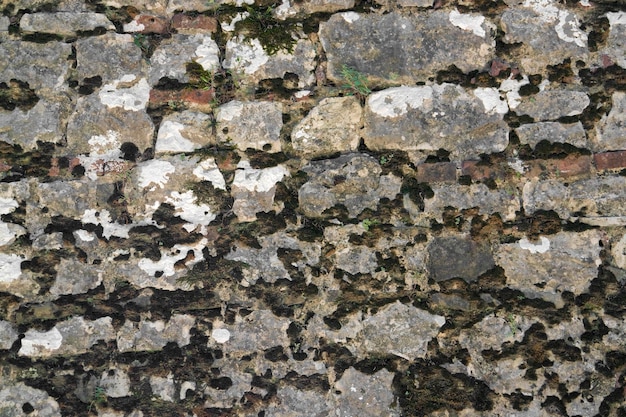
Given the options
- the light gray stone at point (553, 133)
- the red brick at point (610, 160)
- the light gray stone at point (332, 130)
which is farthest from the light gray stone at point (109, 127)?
the red brick at point (610, 160)

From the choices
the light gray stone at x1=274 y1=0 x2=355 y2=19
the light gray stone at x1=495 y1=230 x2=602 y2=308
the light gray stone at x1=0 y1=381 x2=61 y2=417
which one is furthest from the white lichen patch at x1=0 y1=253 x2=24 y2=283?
the light gray stone at x1=495 y1=230 x2=602 y2=308

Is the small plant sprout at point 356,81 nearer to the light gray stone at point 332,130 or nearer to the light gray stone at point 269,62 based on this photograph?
the light gray stone at point 332,130

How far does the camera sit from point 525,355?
261 cm

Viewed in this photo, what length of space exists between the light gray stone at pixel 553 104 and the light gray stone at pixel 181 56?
4.93 feet

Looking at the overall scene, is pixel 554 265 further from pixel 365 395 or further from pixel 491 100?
pixel 365 395

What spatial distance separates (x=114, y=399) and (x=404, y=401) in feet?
4.31

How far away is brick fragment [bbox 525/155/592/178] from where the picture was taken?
272 centimetres

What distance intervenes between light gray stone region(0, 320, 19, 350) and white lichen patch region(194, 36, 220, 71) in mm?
1528

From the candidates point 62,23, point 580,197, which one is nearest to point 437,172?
point 580,197

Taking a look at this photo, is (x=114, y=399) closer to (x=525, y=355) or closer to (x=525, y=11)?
(x=525, y=355)

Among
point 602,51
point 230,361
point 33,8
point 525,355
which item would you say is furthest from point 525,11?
point 33,8

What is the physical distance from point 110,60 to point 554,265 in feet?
7.61

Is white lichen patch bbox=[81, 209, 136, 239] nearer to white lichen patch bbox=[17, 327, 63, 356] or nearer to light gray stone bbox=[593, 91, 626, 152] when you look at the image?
white lichen patch bbox=[17, 327, 63, 356]

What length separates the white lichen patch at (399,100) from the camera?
2.83 m
